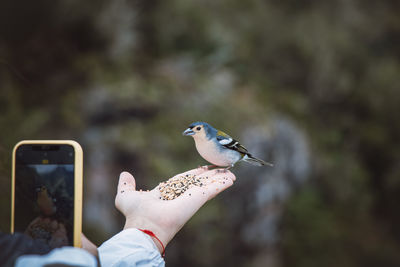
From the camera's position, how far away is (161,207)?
38.8 inches

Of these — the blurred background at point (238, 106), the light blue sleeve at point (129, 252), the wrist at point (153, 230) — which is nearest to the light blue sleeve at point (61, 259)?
the light blue sleeve at point (129, 252)

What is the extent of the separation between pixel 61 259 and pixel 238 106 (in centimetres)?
275

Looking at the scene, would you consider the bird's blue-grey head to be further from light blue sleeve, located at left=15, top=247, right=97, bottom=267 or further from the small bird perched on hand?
light blue sleeve, located at left=15, top=247, right=97, bottom=267

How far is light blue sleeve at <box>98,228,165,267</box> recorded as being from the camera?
0.79 metres

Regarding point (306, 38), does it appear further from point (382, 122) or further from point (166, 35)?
point (166, 35)

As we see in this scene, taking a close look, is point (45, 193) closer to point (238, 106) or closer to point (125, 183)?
point (125, 183)

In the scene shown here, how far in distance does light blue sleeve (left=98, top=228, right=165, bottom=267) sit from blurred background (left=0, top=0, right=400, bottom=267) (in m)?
1.65

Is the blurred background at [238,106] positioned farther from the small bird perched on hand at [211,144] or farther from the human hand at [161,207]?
the small bird perched on hand at [211,144]

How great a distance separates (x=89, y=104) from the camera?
290cm

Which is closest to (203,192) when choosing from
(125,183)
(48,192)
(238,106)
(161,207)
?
(161,207)

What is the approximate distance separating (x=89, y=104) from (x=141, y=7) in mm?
1192

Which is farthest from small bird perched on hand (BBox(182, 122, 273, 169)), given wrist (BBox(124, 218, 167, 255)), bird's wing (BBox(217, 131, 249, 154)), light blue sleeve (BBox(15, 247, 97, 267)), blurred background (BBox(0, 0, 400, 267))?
blurred background (BBox(0, 0, 400, 267))

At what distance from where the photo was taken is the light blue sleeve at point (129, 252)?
0.79m

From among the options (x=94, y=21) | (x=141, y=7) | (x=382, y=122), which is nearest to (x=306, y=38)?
(x=382, y=122)
